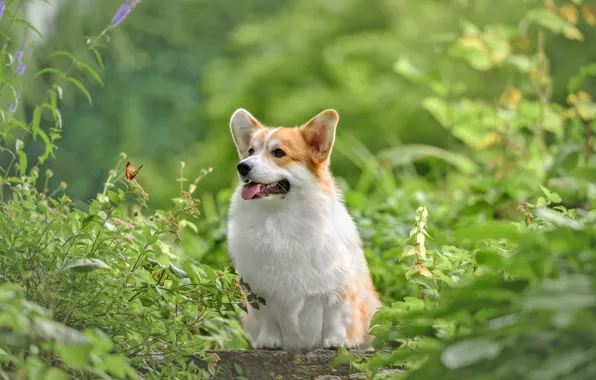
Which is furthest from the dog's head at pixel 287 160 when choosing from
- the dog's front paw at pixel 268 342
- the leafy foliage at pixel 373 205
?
the dog's front paw at pixel 268 342

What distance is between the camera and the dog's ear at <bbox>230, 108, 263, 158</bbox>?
4.07 meters

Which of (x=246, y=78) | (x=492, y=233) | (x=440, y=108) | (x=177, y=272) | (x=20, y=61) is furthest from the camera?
(x=246, y=78)

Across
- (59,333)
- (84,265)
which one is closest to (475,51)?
(84,265)

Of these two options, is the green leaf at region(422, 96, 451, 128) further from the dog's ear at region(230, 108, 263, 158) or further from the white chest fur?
the white chest fur

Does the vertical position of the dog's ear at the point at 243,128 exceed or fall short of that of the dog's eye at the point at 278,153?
it exceeds it

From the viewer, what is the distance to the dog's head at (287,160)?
147 inches

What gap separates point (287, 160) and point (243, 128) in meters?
0.38

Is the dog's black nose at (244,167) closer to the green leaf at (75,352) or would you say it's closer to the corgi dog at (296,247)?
the corgi dog at (296,247)

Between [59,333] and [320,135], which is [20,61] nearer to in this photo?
[320,135]

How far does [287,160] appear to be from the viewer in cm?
382

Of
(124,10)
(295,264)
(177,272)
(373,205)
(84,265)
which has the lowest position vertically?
(373,205)

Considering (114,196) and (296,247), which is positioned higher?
(114,196)

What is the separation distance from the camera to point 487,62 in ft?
22.7

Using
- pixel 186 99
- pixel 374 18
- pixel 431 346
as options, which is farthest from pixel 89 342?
pixel 186 99
